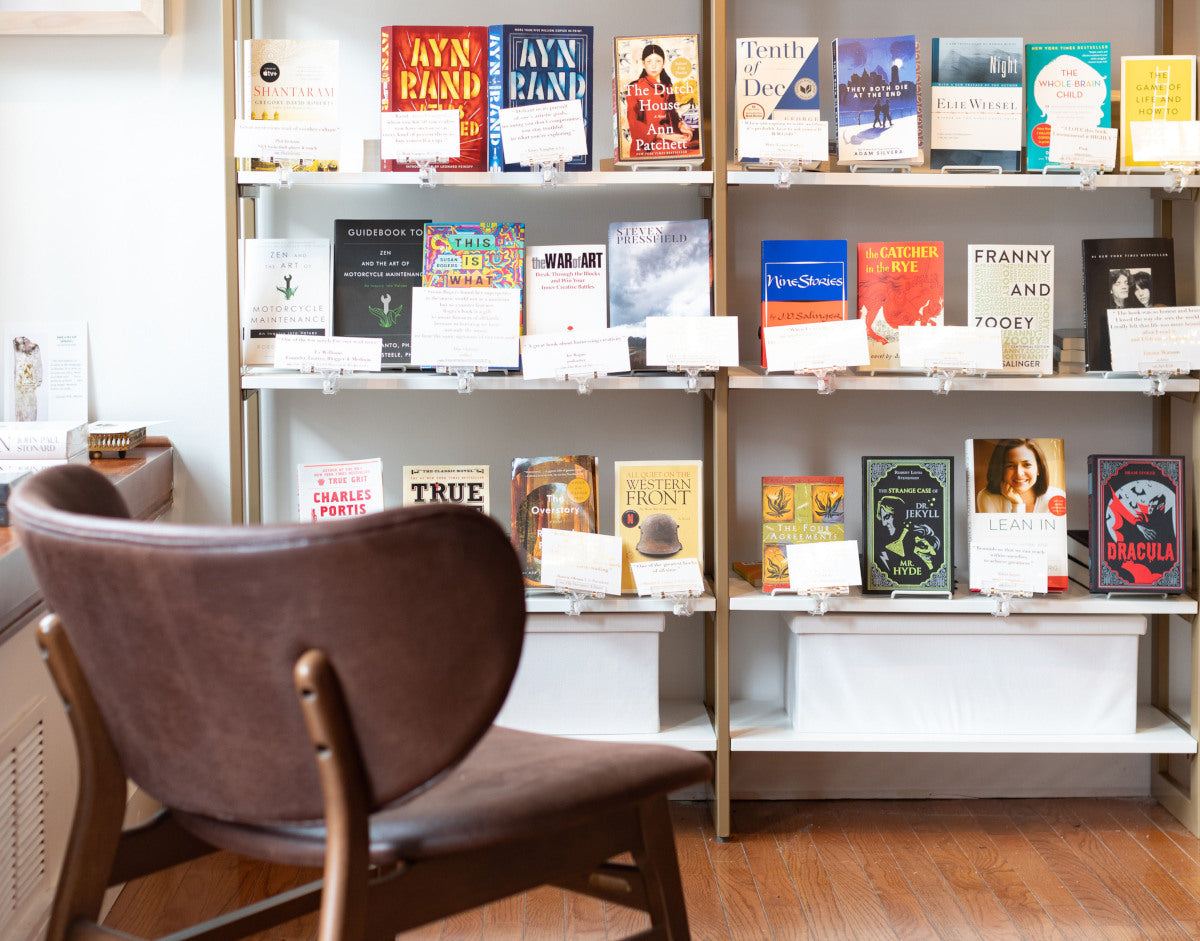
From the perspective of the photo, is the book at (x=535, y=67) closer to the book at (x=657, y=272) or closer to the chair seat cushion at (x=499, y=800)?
the book at (x=657, y=272)

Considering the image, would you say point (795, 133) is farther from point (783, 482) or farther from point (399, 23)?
point (399, 23)

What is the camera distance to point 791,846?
246 cm

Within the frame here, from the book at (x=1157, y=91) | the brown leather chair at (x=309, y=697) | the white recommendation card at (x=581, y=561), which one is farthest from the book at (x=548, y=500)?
the book at (x=1157, y=91)

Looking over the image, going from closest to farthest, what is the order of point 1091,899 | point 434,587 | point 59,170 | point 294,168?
point 434,587, point 1091,899, point 294,168, point 59,170

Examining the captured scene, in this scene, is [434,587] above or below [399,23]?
below

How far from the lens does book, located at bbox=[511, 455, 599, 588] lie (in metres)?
2.44

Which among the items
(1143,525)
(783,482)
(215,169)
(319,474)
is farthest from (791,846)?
(215,169)

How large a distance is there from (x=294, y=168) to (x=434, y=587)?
1706mm

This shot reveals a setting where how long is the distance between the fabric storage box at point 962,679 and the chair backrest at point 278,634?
61.9 inches

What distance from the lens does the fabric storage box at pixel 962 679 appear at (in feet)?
8.08

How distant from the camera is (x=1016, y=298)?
8.01 feet

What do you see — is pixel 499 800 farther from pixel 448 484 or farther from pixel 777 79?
pixel 777 79

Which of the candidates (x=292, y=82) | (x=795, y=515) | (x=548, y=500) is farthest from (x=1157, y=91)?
(x=292, y=82)

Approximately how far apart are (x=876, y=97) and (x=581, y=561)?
3.87 ft
